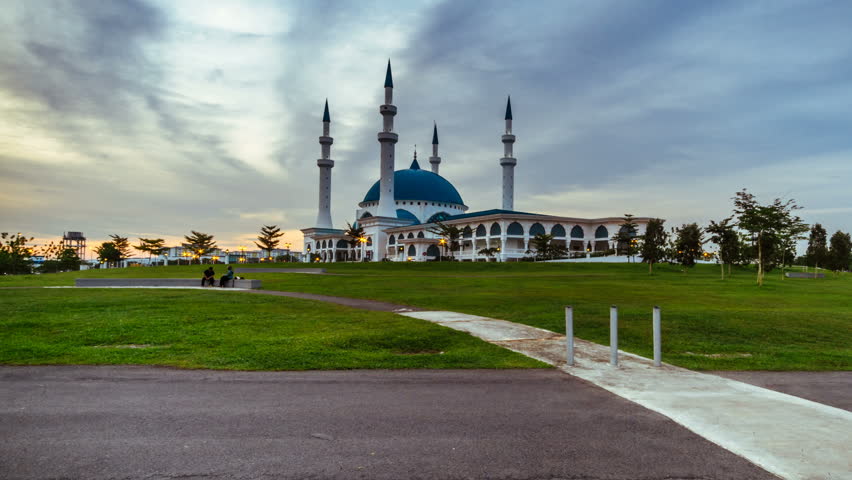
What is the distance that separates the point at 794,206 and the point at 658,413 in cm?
4242

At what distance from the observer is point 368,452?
5074 mm

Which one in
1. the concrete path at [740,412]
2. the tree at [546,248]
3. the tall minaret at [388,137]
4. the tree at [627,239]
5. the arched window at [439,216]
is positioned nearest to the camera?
the concrete path at [740,412]

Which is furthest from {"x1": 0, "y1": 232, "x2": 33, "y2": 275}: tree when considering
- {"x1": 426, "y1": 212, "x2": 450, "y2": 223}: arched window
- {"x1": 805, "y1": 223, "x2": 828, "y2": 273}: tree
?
{"x1": 805, "y1": 223, "x2": 828, "y2": 273}: tree

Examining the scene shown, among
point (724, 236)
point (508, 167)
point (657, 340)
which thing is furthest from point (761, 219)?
point (508, 167)

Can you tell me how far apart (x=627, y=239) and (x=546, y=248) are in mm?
15244

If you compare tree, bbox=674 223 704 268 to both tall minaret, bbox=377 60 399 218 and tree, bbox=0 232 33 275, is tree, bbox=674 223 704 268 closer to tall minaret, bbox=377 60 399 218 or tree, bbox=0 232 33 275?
tall minaret, bbox=377 60 399 218

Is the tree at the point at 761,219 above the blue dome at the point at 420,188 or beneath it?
beneath

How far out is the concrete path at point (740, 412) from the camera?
4925 millimetres

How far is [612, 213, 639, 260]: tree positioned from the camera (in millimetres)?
72688

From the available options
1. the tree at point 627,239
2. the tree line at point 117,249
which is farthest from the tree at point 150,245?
the tree at point 627,239

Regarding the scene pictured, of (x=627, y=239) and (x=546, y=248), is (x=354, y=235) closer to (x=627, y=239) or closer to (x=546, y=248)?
(x=546, y=248)

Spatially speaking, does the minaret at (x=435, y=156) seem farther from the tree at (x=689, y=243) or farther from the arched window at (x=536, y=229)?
the tree at (x=689, y=243)

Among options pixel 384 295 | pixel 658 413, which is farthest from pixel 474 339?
pixel 384 295

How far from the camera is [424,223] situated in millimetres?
118188
